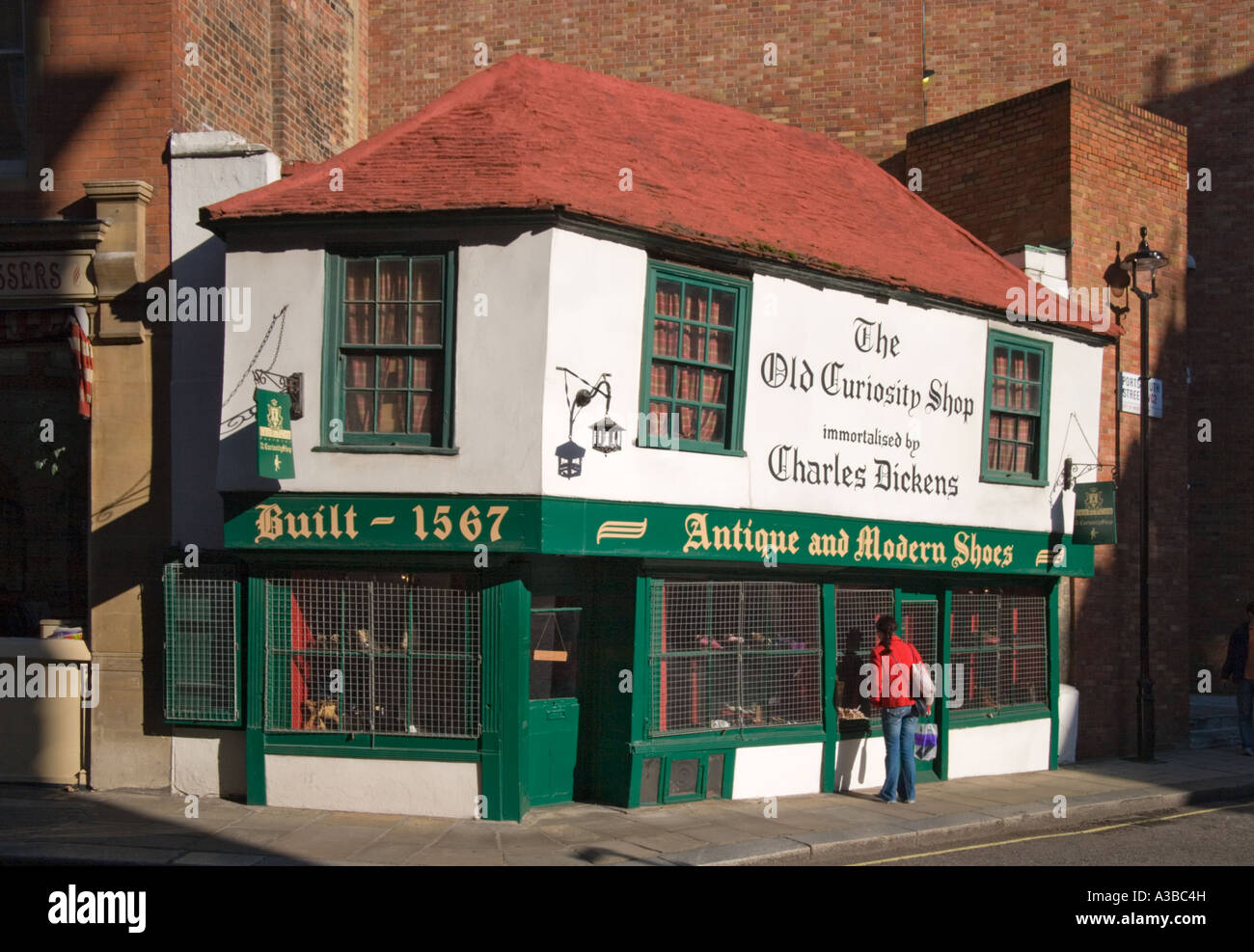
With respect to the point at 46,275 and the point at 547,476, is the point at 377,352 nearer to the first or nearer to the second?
the point at 547,476

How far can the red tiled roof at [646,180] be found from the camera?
1088 centimetres

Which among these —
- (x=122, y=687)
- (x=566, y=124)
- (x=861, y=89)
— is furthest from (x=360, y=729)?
(x=861, y=89)

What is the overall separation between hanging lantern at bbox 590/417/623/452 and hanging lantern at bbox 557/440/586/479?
16cm

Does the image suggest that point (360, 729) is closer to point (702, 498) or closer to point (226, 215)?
point (702, 498)

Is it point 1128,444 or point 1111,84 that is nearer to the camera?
point 1128,444

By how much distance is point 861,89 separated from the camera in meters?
19.8

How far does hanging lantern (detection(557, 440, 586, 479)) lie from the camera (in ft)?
34.6

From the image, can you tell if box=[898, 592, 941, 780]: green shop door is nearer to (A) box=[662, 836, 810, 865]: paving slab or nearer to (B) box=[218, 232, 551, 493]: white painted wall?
(A) box=[662, 836, 810, 865]: paving slab

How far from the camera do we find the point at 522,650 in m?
10.9

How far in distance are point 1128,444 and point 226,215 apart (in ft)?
38.5

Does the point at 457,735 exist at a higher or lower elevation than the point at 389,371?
lower

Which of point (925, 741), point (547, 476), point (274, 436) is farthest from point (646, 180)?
point (925, 741)

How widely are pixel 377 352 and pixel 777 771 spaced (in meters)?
5.77

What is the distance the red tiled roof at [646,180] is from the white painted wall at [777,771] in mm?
4936
